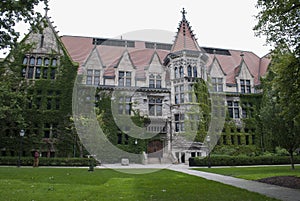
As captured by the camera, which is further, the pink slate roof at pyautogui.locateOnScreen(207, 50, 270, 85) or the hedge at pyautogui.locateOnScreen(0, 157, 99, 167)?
the pink slate roof at pyautogui.locateOnScreen(207, 50, 270, 85)

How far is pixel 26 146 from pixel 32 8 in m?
20.2

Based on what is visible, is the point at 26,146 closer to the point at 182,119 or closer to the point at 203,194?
the point at 182,119

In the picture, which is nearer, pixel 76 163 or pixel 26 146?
pixel 76 163

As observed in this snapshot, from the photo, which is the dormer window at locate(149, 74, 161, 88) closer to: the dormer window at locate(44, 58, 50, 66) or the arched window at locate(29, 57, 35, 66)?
the dormer window at locate(44, 58, 50, 66)

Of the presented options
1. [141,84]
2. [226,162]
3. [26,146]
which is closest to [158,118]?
[141,84]

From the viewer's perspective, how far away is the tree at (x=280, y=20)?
34.0 feet

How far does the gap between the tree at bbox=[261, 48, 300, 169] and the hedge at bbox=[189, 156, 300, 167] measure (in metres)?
6.63

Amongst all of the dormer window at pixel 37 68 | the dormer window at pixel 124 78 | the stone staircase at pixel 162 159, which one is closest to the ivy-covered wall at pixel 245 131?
the stone staircase at pixel 162 159

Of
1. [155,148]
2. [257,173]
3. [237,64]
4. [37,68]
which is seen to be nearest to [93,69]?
[37,68]

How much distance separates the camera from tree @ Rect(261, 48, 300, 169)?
39.4 feet

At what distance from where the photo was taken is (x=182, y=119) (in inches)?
1219

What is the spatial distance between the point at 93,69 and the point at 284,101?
24.6m

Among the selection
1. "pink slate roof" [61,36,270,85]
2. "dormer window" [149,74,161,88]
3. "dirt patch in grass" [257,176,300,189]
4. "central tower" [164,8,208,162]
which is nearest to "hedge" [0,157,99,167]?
"central tower" [164,8,208,162]

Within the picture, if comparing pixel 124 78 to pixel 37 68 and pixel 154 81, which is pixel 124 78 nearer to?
pixel 154 81
